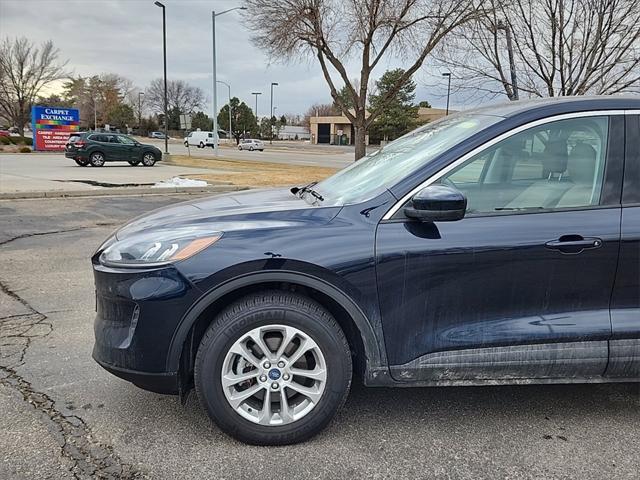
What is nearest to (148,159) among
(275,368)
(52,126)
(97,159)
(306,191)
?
(97,159)

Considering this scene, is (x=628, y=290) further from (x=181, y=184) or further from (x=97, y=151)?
(x=97, y=151)

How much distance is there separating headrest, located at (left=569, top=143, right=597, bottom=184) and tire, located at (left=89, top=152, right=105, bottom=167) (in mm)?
24559

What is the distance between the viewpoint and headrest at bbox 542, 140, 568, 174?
295 cm

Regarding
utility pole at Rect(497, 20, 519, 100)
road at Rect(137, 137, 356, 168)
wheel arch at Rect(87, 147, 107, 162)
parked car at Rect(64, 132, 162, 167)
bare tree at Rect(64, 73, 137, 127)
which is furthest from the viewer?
bare tree at Rect(64, 73, 137, 127)

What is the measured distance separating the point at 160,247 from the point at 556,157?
218cm

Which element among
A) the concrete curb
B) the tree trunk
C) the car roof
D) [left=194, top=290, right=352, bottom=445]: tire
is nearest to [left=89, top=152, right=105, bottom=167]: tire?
the concrete curb

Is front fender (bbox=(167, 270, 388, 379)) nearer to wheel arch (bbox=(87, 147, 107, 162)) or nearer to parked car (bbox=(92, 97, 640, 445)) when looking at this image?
parked car (bbox=(92, 97, 640, 445))

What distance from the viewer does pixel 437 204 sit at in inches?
103

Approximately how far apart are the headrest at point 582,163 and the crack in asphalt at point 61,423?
269 centimetres

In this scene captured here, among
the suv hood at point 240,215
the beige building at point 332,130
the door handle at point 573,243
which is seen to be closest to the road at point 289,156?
the suv hood at point 240,215

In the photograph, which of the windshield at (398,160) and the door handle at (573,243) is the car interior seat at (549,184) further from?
the windshield at (398,160)

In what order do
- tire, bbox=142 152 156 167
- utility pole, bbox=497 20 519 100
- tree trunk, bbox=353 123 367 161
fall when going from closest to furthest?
utility pole, bbox=497 20 519 100 → tree trunk, bbox=353 123 367 161 → tire, bbox=142 152 156 167

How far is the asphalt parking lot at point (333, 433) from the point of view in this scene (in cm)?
260

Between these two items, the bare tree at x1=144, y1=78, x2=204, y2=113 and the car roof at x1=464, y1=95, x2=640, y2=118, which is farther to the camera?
the bare tree at x1=144, y1=78, x2=204, y2=113
